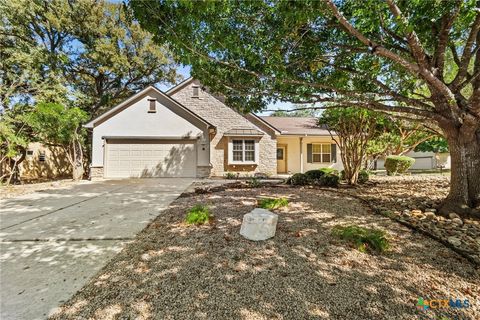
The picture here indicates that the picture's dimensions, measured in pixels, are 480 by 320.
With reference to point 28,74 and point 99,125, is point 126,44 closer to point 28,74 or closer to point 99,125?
point 28,74

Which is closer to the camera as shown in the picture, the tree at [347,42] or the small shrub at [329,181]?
the tree at [347,42]

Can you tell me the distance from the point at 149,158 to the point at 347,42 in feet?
34.9

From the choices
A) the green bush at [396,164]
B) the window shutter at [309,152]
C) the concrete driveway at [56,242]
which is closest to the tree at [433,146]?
the green bush at [396,164]

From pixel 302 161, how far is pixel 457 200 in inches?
426

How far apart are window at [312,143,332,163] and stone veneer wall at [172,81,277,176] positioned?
3.32 m

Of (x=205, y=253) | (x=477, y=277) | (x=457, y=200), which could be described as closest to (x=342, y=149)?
(x=457, y=200)

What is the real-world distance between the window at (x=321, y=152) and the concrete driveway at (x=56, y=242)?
11.5 meters

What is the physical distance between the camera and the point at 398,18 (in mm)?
3033

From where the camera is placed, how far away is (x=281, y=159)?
15484 millimetres

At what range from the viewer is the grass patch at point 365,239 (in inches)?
116

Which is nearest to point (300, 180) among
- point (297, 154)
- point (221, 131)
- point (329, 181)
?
point (329, 181)

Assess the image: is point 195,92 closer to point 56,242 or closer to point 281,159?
point 281,159

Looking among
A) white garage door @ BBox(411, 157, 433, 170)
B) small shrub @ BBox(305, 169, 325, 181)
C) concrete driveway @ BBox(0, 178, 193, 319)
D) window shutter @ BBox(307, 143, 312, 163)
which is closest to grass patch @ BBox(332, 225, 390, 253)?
concrete driveway @ BBox(0, 178, 193, 319)

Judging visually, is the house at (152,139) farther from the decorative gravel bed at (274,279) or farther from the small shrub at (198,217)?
the decorative gravel bed at (274,279)
